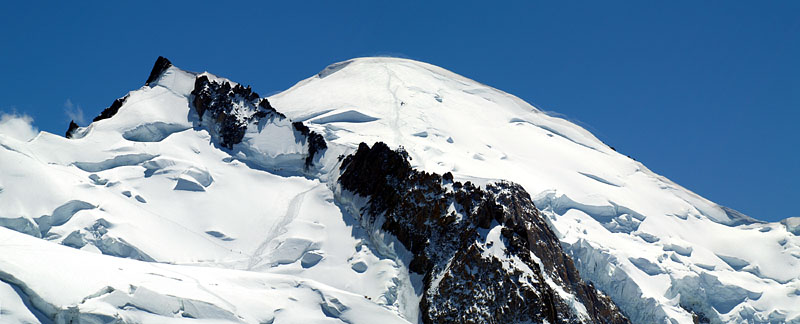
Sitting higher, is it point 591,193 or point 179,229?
point 591,193

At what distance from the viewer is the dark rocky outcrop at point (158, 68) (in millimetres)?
102562

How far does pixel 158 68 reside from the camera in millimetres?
104312

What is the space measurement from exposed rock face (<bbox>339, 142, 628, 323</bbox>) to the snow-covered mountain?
192 millimetres

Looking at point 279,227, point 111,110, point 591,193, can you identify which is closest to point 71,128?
point 111,110

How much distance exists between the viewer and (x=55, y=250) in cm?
6119

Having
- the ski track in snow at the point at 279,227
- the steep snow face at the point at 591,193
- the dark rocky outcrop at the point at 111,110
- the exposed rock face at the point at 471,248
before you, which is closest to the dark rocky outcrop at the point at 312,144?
the exposed rock face at the point at 471,248

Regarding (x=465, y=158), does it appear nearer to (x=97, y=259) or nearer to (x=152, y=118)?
(x=152, y=118)

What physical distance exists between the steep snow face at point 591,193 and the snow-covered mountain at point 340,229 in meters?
0.36

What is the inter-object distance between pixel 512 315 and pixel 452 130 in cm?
5162

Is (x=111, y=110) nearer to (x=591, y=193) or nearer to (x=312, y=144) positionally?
(x=312, y=144)

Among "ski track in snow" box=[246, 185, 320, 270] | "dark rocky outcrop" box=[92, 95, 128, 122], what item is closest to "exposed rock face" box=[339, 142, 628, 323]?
"ski track in snow" box=[246, 185, 320, 270]

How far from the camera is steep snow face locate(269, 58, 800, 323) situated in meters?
94.3

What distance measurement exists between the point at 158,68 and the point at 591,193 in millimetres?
59042

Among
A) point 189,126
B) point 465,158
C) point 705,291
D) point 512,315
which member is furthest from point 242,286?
point 705,291
